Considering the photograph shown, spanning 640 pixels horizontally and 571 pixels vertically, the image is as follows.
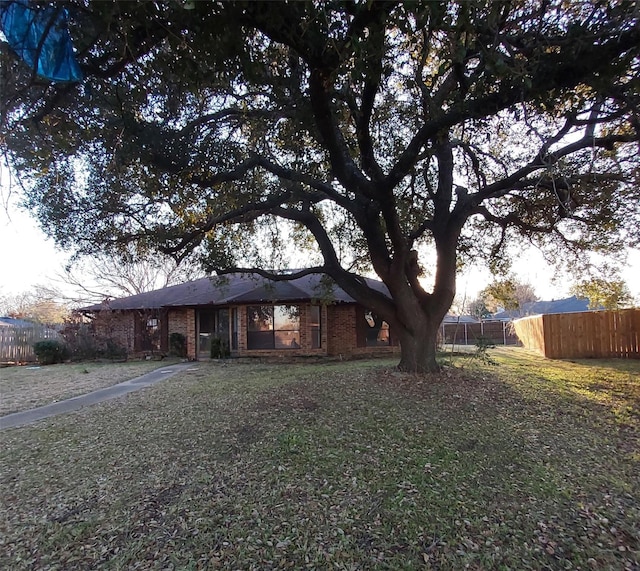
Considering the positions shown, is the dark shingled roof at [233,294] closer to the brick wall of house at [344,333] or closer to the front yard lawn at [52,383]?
the brick wall of house at [344,333]

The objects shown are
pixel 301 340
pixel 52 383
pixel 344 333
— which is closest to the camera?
pixel 52 383

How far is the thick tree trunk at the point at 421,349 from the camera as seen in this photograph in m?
8.70

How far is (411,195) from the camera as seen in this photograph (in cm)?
955

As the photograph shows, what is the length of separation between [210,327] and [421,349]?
10784 mm

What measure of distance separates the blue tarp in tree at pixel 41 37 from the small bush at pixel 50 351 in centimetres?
1581

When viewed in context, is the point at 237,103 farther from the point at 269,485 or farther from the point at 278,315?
the point at 278,315

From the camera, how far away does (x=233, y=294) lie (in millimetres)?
16672

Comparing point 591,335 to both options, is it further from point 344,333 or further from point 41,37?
point 41,37

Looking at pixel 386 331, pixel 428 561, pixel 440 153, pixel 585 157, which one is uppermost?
pixel 440 153

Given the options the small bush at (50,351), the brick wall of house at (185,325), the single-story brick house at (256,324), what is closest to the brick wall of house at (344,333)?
the single-story brick house at (256,324)

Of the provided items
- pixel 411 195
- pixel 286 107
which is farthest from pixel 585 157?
pixel 286 107

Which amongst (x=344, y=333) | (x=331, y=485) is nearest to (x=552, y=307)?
(x=344, y=333)

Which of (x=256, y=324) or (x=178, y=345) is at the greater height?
(x=256, y=324)

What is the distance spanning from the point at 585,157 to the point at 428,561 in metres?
7.24
